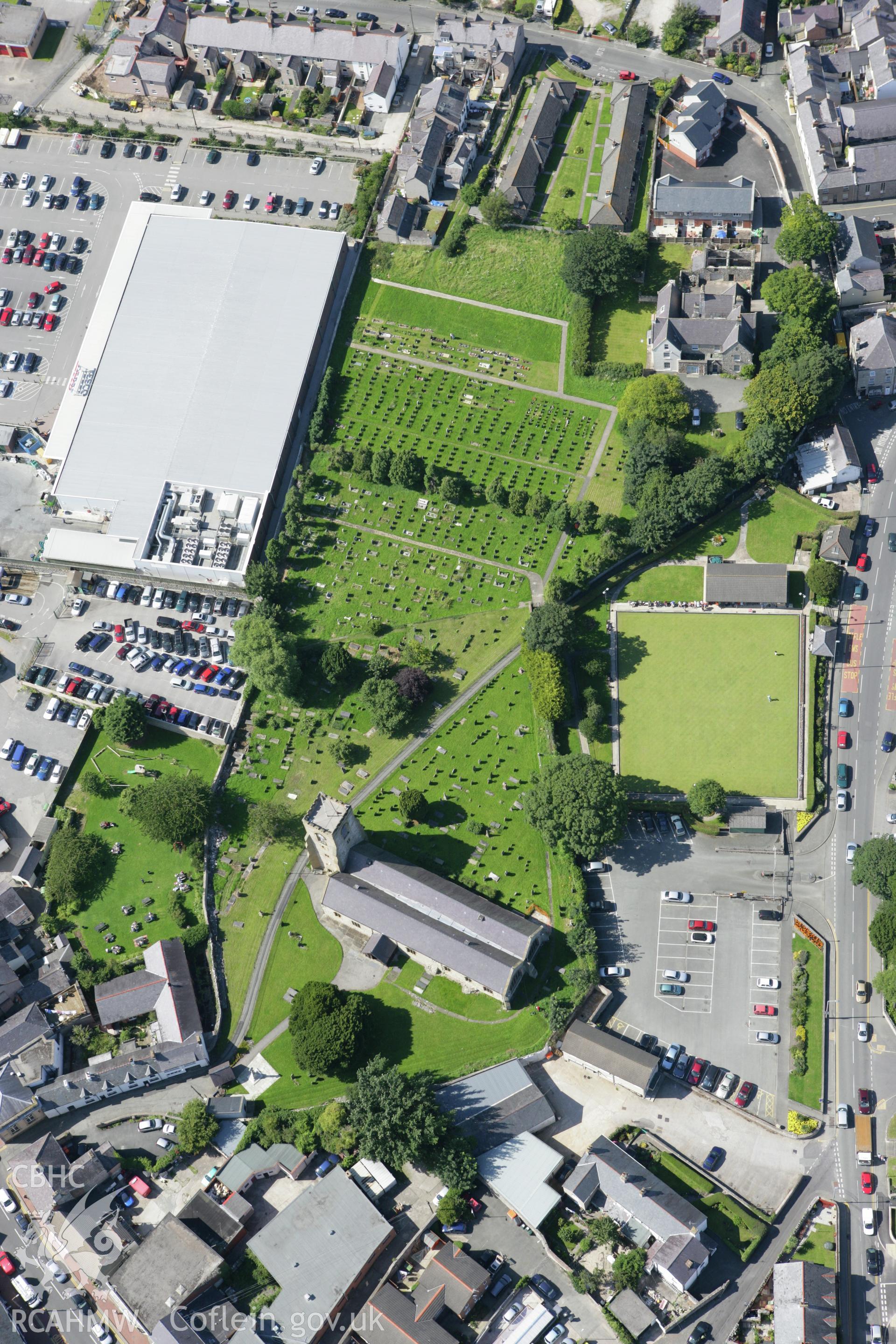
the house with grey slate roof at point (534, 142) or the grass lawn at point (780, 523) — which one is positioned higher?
the house with grey slate roof at point (534, 142)

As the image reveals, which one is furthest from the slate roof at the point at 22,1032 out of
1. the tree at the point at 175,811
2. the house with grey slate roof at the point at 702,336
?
the house with grey slate roof at the point at 702,336

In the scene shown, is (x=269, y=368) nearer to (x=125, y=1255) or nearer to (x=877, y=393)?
(x=877, y=393)

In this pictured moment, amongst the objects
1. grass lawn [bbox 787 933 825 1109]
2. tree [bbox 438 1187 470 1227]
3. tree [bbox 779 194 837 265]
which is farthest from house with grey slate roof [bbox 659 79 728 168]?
tree [bbox 438 1187 470 1227]

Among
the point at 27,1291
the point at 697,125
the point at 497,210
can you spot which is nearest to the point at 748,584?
the point at 497,210

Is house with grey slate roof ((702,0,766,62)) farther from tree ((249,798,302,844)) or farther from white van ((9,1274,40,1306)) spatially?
white van ((9,1274,40,1306))

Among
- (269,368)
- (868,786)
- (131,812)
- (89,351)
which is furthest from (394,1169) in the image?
(89,351)

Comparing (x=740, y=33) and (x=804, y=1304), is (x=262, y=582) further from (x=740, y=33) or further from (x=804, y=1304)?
(x=740, y=33)

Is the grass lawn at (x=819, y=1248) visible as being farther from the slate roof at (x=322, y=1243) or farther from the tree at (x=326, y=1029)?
the tree at (x=326, y=1029)
